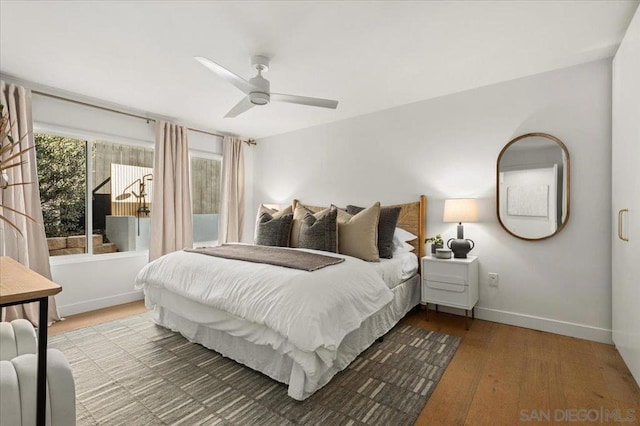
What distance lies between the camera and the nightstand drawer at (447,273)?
2.95 meters

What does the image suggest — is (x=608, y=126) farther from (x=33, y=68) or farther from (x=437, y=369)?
(x=33, y=68)

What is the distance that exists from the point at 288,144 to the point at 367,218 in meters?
2.43

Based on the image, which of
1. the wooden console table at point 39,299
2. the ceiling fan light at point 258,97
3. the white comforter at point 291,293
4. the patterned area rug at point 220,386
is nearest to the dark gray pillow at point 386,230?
the white comforter at point 291,293

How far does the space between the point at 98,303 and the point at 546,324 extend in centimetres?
483

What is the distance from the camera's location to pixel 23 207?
3.01 metres

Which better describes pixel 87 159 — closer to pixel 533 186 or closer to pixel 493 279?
pixel 493 279

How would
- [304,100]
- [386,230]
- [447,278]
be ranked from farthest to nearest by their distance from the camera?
[386,230] → [447,278] → [304,100]

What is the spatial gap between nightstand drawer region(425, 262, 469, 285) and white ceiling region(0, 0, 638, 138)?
72.9 inches

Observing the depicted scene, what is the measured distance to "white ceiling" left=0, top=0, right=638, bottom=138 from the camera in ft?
6.66

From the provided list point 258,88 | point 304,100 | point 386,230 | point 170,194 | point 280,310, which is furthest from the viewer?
point 170,194

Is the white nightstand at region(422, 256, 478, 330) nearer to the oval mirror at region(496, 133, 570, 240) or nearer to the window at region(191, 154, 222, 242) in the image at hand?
the oval mirror at region(496, 133, 570, 240)

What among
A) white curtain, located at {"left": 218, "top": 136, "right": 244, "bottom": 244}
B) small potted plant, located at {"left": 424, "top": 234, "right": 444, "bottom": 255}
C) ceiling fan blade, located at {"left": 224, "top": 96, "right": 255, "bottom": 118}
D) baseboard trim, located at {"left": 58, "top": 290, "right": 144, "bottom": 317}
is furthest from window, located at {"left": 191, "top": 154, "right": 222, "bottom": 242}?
small potted plant, located at {"left": 424, "top": 234, "right": 444, "bottom": 255}

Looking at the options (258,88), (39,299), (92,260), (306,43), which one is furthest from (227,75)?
(92,260)

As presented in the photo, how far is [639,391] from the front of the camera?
197cm
